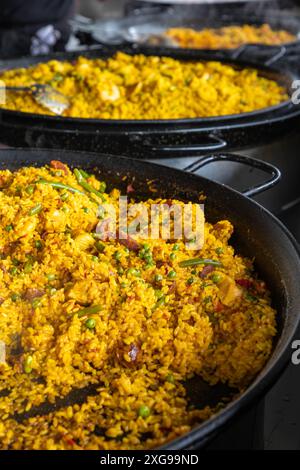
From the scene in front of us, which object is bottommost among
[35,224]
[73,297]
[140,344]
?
[140,344]

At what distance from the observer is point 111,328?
1753 millimetres

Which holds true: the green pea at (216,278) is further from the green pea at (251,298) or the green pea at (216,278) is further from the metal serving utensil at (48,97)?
the metal serving utensil at (48,97)

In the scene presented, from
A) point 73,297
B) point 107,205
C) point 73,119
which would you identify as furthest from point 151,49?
point 73,297

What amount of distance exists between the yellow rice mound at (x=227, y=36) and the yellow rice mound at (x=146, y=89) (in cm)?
137

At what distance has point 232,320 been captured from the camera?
70.8 inches

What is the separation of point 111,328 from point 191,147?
1.20 m

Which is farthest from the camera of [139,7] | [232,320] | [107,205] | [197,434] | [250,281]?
[139,7]

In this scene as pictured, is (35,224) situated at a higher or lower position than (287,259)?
higher

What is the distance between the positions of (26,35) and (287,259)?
393cm

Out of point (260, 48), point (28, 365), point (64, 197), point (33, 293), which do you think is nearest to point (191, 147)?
point (64, 197)

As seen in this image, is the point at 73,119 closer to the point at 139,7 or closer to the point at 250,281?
the point at 250,281

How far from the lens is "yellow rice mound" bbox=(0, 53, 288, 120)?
3.13 meters

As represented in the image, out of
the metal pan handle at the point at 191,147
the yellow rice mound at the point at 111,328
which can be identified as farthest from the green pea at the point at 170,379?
the metal pan handle at the point at 191,147

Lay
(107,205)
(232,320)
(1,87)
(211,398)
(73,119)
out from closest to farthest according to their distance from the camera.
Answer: (211,398) < (232,320) < (107,205) < (73,119) < (1,87)
